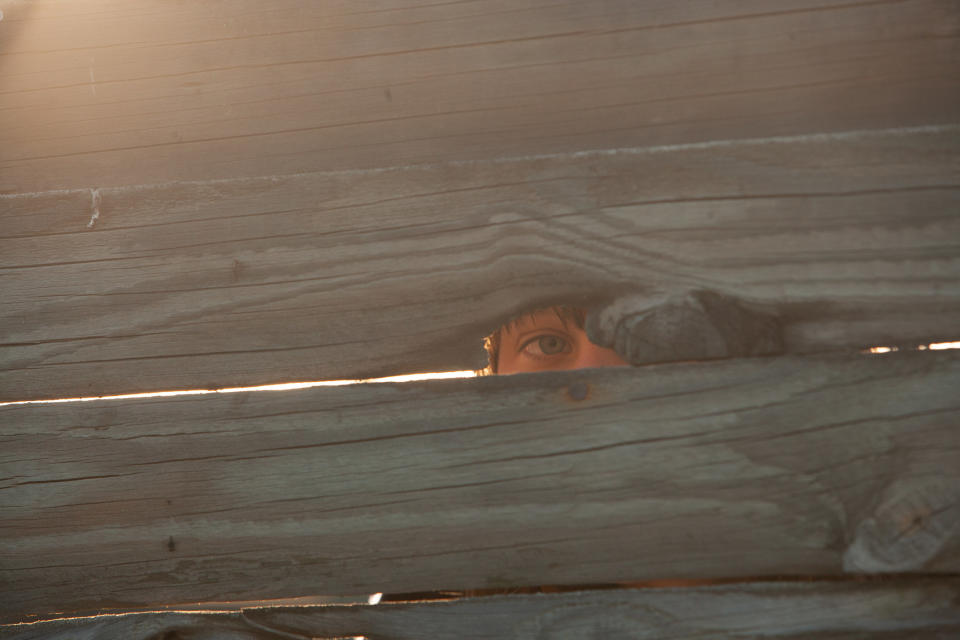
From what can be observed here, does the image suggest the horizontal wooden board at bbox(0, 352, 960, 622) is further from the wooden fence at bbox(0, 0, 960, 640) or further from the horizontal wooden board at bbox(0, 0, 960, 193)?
the horizontal wooden board at bbox(0, 0, 960, 193)

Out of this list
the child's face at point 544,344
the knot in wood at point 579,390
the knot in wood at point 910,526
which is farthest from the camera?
the child's face at point 544,344

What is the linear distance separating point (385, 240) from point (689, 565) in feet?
2.78

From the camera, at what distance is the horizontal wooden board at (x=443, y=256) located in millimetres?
1217

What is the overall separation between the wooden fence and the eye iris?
0.60 meters

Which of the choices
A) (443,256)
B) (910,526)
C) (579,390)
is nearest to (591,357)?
(579,390)

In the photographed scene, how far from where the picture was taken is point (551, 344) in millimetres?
1891

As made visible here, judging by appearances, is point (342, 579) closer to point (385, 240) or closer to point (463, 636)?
point (463, 636)

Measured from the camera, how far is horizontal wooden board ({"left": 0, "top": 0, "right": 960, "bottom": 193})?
1258 millimetres

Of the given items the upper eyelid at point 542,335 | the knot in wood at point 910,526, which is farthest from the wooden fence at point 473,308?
the upper eyelid at point 542,335

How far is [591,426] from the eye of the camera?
50.3 inches

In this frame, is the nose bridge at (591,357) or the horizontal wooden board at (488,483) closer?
the horizontal wooden board at (488,483)

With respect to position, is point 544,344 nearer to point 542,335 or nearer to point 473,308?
point 542,335

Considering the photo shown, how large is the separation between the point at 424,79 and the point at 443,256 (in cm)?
36

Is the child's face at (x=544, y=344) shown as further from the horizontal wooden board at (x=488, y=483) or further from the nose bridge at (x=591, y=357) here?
the horizontal wooden board at (x=488, y=483)
